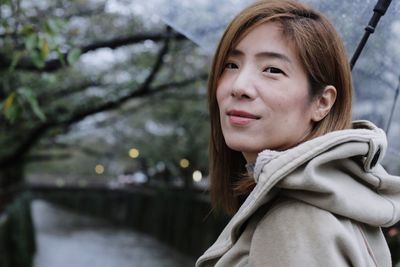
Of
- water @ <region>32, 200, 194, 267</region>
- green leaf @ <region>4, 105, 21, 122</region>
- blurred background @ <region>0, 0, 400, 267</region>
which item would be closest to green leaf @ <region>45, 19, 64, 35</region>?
blurred background @ <region>0, 0, 400, 267</region>

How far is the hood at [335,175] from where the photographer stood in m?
1.14

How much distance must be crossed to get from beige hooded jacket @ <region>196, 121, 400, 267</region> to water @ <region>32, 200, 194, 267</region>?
15.9 metres

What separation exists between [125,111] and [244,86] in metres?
14.0

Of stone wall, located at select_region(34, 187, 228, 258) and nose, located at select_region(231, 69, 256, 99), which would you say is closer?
→ nose, located at select_region(231, 69, 256, 99)

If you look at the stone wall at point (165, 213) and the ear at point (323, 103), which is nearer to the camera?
the ear at point (323, 103)

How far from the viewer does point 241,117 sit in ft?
4.46

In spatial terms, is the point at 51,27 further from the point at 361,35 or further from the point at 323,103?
the point at 323,103

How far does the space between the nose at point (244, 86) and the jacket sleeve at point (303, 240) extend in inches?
10.6

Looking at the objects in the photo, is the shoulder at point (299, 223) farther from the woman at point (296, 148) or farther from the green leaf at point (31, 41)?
the green leaf at point (31, 41)

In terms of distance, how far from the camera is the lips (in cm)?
135

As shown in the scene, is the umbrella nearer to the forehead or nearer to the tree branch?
the forehead

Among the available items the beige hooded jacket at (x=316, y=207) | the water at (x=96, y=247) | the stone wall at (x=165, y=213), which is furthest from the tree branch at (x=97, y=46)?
the water at (x=96, y=247)

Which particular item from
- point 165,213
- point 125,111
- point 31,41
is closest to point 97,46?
point 31,41

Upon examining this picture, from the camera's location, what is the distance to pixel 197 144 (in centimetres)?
1545
